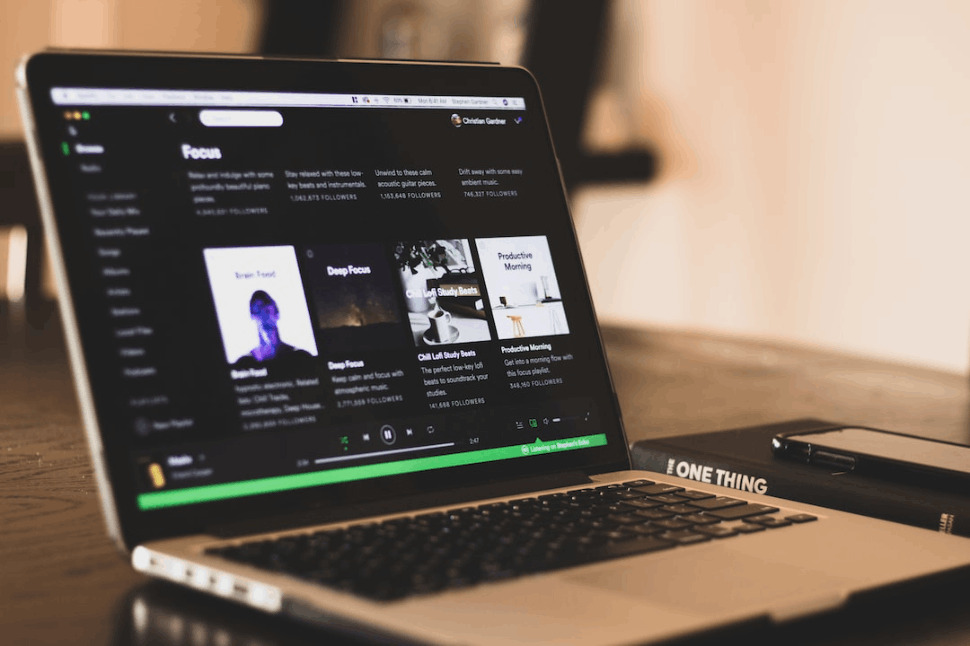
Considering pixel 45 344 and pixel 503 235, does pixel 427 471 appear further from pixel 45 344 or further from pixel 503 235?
pixel 45 344

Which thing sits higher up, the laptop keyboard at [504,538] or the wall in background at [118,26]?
the wall in background at [118,26]

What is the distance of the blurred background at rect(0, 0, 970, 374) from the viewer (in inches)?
97.0

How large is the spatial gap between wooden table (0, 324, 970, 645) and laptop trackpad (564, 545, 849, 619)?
0.05 ft

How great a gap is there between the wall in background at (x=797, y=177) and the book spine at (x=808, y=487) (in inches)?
72.7

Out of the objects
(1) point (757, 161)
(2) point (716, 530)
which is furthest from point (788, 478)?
(1) point (757, 161)

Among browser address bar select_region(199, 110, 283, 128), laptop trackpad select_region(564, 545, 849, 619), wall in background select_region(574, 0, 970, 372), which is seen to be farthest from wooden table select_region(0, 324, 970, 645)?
wall in background select_region(574, 0, 970, 372)

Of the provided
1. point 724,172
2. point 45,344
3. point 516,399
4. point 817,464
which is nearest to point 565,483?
point 516,399

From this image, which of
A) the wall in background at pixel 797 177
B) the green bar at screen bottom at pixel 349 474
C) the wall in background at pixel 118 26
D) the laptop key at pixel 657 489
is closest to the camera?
the green bar at screen bottom at pixel 349 474

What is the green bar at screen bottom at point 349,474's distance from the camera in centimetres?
59

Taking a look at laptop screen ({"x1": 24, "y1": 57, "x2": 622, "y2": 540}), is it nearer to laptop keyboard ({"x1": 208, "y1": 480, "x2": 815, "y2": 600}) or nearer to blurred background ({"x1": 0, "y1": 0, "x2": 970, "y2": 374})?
laptop keyboard ({"x1": 208, "y1": 480, "x2": 815, "y2": 600})

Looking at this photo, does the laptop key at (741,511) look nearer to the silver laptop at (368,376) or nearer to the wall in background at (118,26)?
the silver laptop at (368,376)

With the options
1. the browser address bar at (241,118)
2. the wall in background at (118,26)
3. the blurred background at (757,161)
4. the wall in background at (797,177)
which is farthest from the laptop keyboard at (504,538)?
the wall in background at (118,26)

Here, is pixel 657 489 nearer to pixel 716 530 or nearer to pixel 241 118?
pixel 716 530

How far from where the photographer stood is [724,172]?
10.1ft
